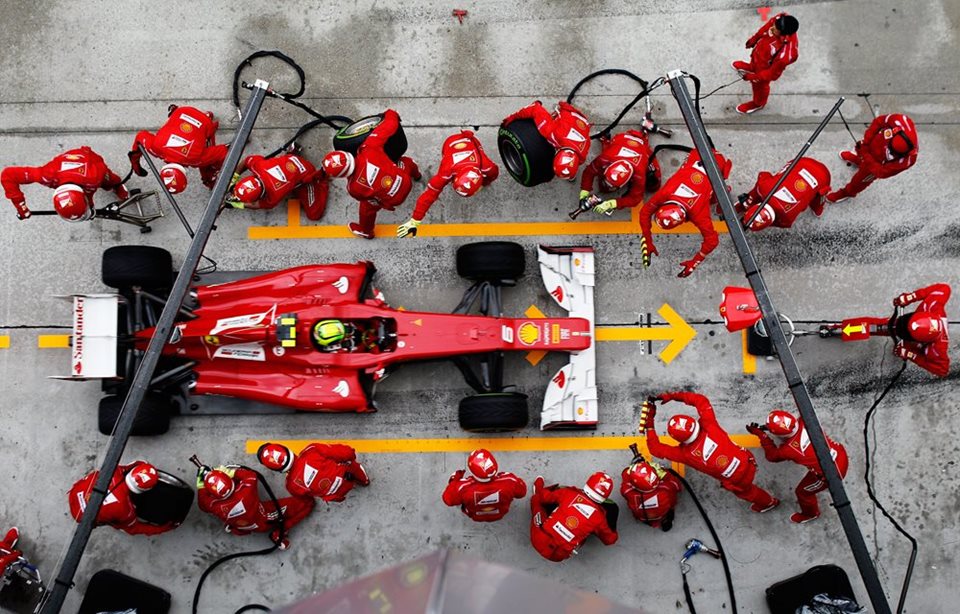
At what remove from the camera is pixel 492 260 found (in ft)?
22.4

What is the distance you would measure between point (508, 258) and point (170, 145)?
3.16m

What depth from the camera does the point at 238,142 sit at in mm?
5648

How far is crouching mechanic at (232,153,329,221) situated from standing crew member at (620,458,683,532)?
3889 mm

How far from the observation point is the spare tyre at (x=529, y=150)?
21.7ft

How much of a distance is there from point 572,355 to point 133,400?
3731 mm

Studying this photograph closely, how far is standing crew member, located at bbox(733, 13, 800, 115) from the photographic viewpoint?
652cm

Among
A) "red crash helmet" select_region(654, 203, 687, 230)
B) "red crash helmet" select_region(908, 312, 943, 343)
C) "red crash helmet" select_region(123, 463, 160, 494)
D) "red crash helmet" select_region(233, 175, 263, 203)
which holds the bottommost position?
"red crash helmet" select_region(123, 463, 160, 494)

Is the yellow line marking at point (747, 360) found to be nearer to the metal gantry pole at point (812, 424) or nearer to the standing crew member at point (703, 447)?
the standing crew member at point (703, 447)

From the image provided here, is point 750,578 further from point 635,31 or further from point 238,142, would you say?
point 238,142

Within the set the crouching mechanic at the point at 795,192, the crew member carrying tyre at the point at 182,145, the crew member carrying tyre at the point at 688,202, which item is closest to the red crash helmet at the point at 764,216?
the crouching mechanic at the point at 795,192

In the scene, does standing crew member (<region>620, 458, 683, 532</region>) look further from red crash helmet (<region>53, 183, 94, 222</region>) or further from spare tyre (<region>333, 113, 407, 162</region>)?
red crash helmet (<region>53, 183, 94, 222</region>)

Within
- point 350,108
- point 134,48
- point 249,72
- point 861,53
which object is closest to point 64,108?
point 134,48

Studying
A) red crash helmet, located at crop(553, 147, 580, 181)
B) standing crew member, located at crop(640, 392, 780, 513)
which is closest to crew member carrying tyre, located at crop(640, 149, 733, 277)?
red crash helmet, located at crop(553, 147, 580, 181)

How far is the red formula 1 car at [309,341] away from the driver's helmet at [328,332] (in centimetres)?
23
